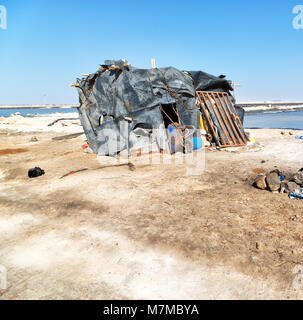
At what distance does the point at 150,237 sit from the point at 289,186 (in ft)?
12.4

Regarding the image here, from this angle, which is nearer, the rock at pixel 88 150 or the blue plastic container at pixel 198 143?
the blue plastic container at pixel 198 143

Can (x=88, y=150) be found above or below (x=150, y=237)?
above

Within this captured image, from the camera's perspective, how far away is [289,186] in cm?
583

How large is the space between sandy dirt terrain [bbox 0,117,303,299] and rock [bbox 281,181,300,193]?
34 centimetres

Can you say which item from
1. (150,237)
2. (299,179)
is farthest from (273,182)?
(150,237)

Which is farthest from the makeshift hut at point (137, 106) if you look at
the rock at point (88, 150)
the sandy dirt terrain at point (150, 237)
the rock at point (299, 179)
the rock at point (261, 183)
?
the rock at point (299, 179)

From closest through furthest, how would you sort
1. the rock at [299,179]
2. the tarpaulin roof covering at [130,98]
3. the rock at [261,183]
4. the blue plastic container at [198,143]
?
the rock at [299,179], the rock at [261,183], the tarpaulin roof covering at [130,98], the blue plastic container at [198,143]

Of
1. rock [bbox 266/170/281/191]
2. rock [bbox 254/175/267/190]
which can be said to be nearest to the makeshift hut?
rock [bbox 254/175/267/190]

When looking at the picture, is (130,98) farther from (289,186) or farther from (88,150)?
(289,186)

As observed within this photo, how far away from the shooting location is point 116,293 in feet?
9.91

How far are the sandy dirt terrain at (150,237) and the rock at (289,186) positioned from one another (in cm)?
34

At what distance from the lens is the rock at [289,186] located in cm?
579

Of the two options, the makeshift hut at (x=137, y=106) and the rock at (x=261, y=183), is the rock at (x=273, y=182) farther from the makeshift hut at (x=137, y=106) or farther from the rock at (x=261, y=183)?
the makeshift hut at (x=137, y=106)
